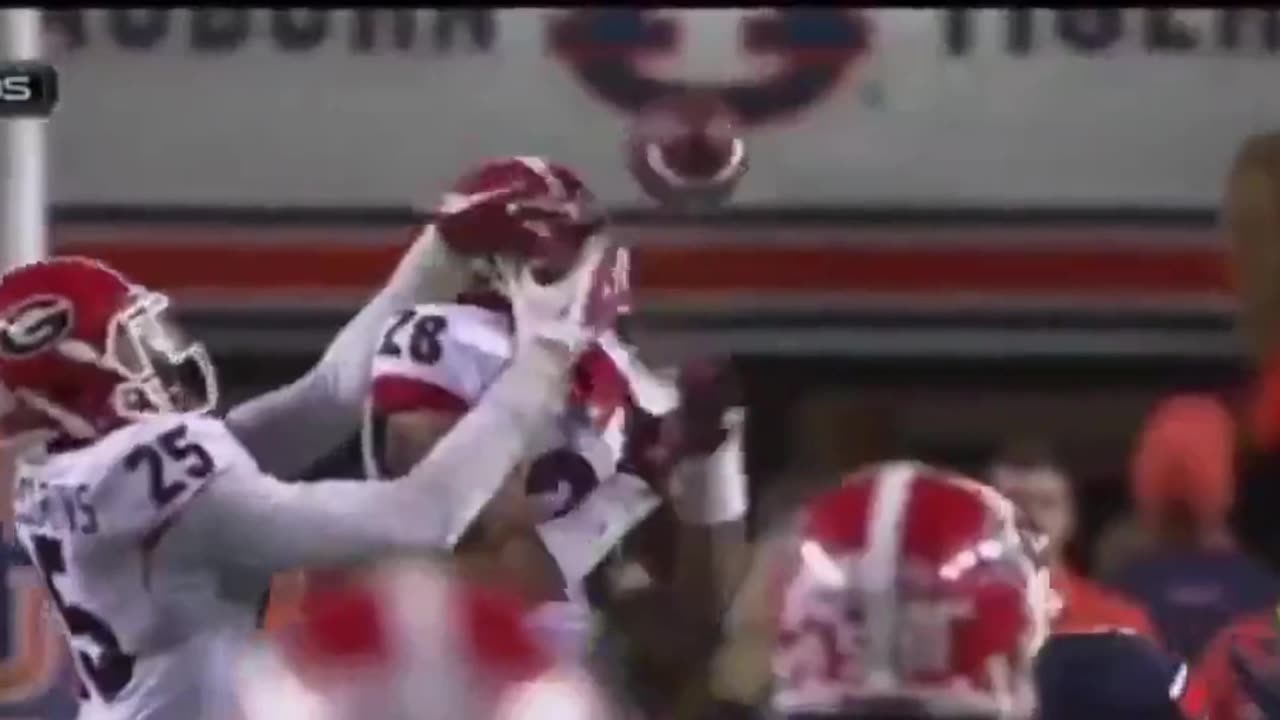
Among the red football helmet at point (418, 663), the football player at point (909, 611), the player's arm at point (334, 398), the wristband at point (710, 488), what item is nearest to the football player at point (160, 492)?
the player's arm at point (334, 398)

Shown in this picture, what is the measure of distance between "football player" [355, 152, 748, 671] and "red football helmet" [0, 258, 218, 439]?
0.57 ft

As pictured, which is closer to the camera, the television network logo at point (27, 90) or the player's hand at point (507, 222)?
the player's hand at point (507, 222)

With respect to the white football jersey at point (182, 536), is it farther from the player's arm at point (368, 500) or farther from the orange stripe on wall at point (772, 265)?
the orange stripe on wall at point (772, 265)

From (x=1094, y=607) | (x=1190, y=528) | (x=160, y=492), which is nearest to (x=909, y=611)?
(x=160, y=492)

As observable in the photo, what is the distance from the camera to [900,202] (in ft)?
7.97

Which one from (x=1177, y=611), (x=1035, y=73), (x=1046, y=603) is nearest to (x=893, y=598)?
(x=1046, y=603)

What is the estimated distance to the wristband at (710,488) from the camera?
1.91 metres

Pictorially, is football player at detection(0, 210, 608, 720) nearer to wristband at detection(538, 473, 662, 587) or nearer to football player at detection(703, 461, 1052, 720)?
wristband at detection(538, 473, 662, 587)

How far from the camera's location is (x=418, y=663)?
96 cm

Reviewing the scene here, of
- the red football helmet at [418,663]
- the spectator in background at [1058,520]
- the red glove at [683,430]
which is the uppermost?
the red football helmet at [418,663]

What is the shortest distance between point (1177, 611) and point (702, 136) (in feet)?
2.28

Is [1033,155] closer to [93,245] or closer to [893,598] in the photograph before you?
[93,245]

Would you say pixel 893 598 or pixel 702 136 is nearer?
pixel 893 598

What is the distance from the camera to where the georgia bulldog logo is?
161 centimetres
